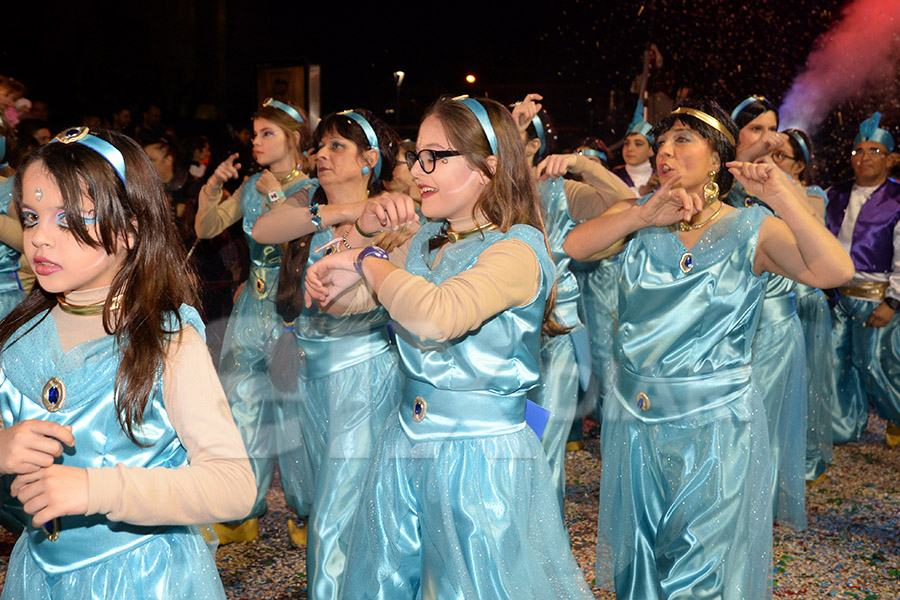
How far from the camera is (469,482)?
2070mm

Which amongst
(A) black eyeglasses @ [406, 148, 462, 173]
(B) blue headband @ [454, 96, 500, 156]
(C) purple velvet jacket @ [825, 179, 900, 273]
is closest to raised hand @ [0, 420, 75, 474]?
(A) black eyeglasses @ [406, 148, 462, 173]

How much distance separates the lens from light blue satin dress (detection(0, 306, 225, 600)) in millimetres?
1507

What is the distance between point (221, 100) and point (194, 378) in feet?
14.0

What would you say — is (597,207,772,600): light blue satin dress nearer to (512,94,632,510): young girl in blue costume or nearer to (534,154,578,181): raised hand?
(534,154,578,181): raised hand

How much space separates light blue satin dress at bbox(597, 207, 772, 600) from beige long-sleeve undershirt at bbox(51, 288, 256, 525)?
152 cm

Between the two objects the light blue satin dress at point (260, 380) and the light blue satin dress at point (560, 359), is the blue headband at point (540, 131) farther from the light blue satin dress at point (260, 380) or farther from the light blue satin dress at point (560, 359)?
the light blue satin dress at point (260, 380)

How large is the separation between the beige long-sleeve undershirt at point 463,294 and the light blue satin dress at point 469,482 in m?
0.10

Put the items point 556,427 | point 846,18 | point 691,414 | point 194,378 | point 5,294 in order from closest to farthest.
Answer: point 194,378 < point 691,414 < point 556,427 < point 5,294 < point 846,18

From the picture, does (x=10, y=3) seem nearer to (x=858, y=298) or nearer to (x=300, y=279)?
(x=300, y=279)

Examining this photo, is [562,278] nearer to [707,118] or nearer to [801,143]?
[707,118]

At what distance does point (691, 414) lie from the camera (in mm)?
2635

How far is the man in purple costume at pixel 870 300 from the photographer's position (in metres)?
5.28

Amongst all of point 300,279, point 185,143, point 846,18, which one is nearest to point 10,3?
point 185,143

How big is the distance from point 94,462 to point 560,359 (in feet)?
8.38
